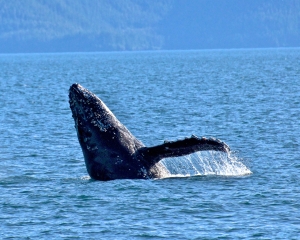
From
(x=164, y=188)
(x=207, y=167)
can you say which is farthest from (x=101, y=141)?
(x=207, y=167)

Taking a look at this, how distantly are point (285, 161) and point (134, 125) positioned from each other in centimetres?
1163

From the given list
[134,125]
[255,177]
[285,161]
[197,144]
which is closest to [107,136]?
[197,144]

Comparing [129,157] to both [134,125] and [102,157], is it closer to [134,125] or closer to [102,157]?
[102,157]

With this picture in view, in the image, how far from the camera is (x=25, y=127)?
33.3 metres

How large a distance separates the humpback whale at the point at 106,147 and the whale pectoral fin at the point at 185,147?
0.09 feet

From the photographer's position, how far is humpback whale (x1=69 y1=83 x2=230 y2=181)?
1766 cm

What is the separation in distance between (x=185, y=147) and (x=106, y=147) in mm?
1944

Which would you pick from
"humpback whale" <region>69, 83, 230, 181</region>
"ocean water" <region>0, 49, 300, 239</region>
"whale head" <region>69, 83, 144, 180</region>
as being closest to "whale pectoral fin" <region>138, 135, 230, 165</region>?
"humpback whale" <region>69, 83, 230, 181</region>

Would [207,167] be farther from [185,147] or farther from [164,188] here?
[185,147]

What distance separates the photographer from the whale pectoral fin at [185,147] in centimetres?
1645

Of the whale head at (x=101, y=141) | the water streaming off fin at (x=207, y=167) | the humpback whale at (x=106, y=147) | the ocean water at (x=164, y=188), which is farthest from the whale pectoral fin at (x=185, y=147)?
the water streaming off fin at (x=207, y=167)

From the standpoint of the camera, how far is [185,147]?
662 inches

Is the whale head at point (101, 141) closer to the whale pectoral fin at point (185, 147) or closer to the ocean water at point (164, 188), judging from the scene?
the ocean water at point (164, 188)

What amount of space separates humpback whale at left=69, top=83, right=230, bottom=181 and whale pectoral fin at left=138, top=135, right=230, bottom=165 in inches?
1.1
